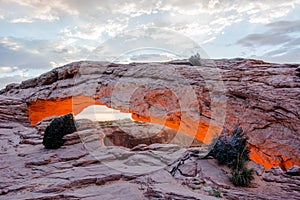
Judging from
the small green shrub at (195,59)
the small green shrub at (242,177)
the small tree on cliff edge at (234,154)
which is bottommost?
the small green shrub at (242,177)

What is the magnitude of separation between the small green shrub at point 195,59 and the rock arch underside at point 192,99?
0.43 m

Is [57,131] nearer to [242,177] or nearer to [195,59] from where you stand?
[242,177]

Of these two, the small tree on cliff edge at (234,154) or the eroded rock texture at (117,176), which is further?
the small tree on cliff edge at (234,154)

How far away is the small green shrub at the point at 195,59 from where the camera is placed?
16.6 metres

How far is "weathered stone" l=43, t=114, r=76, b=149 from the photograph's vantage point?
11.3 meters

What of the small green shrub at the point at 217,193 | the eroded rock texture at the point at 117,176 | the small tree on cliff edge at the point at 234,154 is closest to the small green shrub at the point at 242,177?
the small tree on cliff edge at the point at 234,154

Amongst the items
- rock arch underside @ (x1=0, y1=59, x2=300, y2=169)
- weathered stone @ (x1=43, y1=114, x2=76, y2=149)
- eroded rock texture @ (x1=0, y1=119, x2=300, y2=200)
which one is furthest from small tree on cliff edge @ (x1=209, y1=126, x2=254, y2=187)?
weathered stone @ (x1=43, y1=114, x2=76, y2=149)

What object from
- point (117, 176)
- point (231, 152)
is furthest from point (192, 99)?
point (117, 176)

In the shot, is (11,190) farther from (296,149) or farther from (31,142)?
(296,149)

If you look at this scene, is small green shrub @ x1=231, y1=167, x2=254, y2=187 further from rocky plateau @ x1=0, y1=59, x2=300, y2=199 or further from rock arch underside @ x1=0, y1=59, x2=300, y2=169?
rock arch underside @ x1=0, y1=59, x2=300, y2=169

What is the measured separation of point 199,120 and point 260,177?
6.07 m

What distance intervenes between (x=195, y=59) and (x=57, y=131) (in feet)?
33.8

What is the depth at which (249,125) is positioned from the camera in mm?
13273

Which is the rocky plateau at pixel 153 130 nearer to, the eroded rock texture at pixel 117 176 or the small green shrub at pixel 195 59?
the eroded rock texture at pixel 117 176
